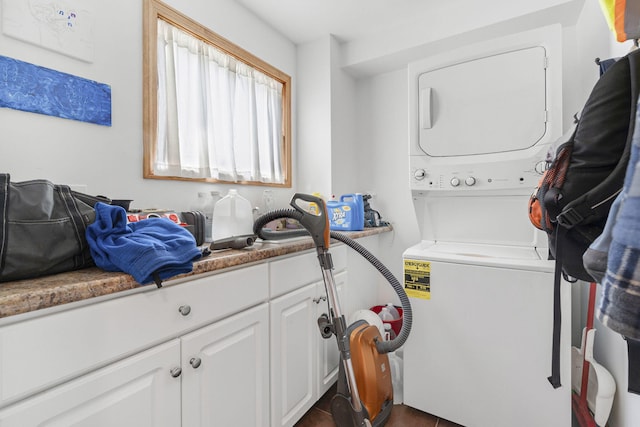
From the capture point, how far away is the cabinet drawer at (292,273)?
1.36 meters

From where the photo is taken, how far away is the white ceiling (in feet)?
6.90

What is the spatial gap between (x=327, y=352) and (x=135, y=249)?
128 centimetres

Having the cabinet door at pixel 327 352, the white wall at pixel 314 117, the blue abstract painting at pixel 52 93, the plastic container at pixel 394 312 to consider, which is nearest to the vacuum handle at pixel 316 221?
the cabinet door at pixel 327 352

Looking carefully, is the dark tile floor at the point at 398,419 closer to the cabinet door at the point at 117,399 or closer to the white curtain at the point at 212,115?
the cabinet door at the point at 117,399

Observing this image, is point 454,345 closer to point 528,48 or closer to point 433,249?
point 433,249

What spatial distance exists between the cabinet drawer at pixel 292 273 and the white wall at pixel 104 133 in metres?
0.76

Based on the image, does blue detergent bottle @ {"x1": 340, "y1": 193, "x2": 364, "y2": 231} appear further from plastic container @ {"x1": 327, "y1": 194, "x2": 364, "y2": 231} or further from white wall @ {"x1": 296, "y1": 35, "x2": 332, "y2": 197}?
white wall @ {"x1": 296, "y1": 35, "x2": 332, "y2": 197}

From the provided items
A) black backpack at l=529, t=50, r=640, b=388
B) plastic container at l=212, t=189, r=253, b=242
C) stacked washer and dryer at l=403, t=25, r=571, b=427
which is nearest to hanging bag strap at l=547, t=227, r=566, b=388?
black backpack at l=529, t=50, r=640, b=388

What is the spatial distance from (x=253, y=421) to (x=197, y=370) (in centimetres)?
42

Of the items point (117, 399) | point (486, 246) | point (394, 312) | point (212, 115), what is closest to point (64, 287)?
point (117, 399)

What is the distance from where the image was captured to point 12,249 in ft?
2.41

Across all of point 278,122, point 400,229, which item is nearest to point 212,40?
point 278,122

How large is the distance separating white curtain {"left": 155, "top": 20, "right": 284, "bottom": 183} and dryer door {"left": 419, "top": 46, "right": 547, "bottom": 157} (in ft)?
3.92

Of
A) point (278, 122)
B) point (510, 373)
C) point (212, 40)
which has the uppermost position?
point (212, 40)
